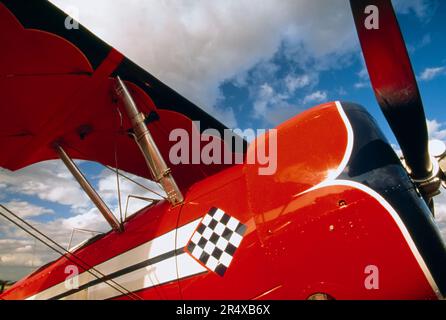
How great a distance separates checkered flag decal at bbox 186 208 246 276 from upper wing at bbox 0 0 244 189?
4.84ft

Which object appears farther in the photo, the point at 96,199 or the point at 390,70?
the point at 96,199

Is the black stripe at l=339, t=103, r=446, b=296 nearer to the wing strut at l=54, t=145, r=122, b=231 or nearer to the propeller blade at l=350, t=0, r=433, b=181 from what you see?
the propeller blade at l=350, t=0, r=433, b=181

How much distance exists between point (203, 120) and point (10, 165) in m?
3.00

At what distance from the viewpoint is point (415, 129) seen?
2.26m

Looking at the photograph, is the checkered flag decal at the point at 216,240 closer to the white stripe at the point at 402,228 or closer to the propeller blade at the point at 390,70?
the white stripe at the point at 402,228

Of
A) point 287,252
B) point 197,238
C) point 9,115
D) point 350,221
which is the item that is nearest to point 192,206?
point 197,238

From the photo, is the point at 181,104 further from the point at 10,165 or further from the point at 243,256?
the point at 10,165

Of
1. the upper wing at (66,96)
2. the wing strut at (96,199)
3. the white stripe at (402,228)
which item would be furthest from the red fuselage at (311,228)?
the upper wing at (66,96)

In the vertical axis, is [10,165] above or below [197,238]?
above

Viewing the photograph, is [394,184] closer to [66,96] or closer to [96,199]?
[96,199]

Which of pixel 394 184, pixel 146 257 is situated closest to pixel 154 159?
pixel 146 257

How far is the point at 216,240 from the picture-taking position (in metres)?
2.69

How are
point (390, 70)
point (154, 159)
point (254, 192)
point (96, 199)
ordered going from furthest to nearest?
point (96, 199), point (154, 159), point (254, 192), point (390, 70)

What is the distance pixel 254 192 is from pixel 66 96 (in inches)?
101
